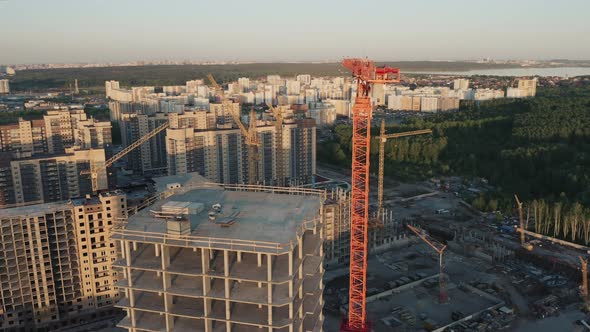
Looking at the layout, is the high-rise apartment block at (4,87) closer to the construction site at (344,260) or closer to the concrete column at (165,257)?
the construction site at (344,260)

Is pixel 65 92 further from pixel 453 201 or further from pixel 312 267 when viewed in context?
pixel 312 267

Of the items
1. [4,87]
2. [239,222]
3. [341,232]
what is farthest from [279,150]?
[4,87]

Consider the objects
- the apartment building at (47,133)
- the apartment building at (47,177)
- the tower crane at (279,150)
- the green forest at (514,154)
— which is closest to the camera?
the apartment building at (47,177)

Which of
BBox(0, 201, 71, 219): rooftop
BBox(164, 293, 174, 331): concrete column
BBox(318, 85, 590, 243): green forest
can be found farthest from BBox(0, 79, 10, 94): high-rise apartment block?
BBox(164, 293, 174, 331): concrete column

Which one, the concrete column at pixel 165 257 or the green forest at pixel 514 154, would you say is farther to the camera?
the green forest at pixel 514 154

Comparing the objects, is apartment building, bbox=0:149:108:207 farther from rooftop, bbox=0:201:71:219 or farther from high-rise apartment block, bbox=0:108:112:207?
rooftop, bbox=0:201:71:219

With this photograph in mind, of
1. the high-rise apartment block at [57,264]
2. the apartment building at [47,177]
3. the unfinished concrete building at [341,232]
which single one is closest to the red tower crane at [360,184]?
the unfinished concrete building at [341,232]

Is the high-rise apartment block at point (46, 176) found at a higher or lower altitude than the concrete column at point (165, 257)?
lower
